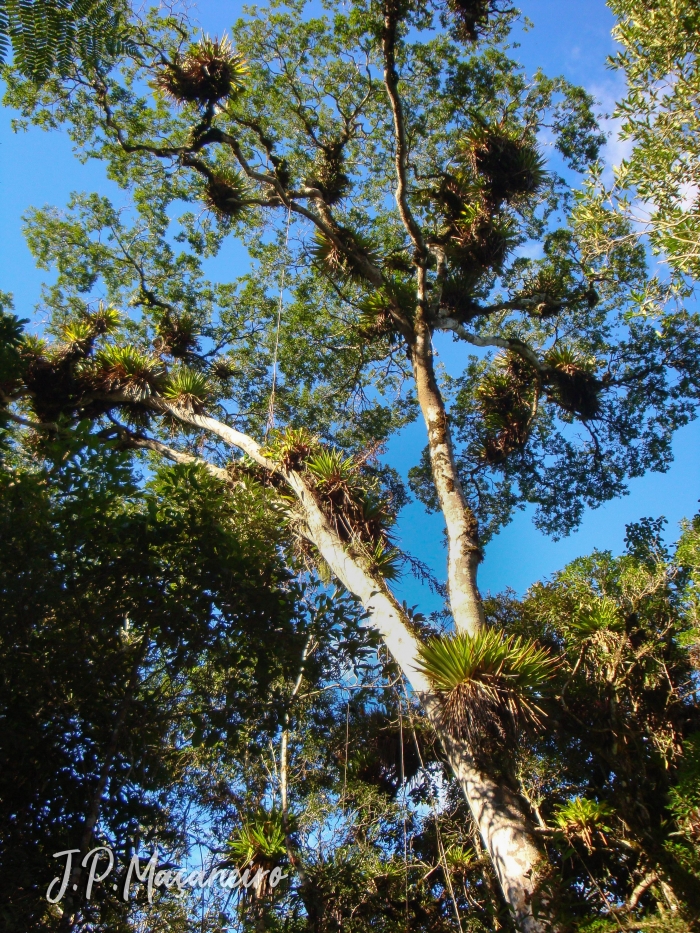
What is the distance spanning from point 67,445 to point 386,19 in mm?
6519

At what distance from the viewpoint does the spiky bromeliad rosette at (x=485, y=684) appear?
4.21 m

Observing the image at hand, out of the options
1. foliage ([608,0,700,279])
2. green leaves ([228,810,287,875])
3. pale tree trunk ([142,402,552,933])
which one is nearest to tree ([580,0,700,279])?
foliage ([608,0,700,279])

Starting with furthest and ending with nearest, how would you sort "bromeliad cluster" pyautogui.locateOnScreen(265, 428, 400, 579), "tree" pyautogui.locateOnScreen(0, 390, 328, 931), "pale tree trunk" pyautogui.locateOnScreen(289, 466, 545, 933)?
"bromeliad cluster" pyautogui.locateOnScreen(265, 428, 400, 579), "tree" pyautogui.locateOnScreen(0, 390, 328, 931), "pale tree trunk" pyautogui.locateOnScreen(289, 466, 545, 933)

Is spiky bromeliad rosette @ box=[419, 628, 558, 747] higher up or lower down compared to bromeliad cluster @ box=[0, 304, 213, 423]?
lower down

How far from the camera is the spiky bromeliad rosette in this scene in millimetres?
4207

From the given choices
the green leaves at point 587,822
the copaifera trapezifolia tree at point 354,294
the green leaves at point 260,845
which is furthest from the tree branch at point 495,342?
the green leaves at point 260,845

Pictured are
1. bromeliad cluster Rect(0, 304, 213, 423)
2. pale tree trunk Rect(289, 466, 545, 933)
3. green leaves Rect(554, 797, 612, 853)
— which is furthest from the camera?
bromeliad cluster Rect(0, 304, 213, 423)

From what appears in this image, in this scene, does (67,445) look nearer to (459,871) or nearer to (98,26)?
(98,26)

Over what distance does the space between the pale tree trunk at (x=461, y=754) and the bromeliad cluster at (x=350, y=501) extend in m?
0.10

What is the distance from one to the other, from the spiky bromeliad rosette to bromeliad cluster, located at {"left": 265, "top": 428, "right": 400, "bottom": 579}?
153 cm

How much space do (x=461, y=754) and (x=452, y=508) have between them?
97.6 inches

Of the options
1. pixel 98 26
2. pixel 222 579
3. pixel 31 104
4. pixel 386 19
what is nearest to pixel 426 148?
pixel 386 19

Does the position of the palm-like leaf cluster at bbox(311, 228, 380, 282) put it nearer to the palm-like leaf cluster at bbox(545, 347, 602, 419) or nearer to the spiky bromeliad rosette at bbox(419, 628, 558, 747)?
the palm-like leaf cluster at bbox(545, 347, 602, 419)

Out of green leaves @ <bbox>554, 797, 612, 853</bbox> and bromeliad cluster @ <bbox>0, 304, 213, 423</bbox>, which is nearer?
green leaves @ <bbox>554, 797, 612, 853</bbox>
